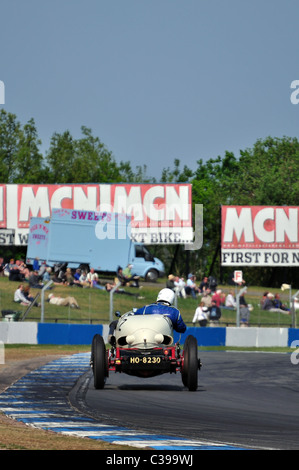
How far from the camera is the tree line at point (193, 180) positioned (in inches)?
2926

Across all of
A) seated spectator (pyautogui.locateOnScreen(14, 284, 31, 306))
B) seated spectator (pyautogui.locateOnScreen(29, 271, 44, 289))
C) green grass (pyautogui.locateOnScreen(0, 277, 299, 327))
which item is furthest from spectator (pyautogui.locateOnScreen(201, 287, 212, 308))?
seated spectator (pyautogui.locateOnScreen(14, 284, 31, 306))

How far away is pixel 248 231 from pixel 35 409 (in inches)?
1545

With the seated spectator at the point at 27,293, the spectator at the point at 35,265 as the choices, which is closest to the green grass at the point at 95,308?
the seated spectator at the point at 27,293

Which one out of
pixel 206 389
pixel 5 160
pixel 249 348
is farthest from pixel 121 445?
pixel 5 160

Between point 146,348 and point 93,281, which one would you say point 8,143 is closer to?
point 93,281

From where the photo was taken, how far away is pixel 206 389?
1501 cm

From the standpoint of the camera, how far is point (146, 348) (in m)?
13.0

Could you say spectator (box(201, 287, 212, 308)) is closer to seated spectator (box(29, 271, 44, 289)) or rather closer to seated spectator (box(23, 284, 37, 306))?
seated spectator (box(29, 271, 44, 289))

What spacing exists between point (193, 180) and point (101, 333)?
6288 cm

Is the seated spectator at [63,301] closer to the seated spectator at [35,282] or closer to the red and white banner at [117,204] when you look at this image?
the seated spectator at [35,282]

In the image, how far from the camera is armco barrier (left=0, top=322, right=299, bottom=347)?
2841 cm
